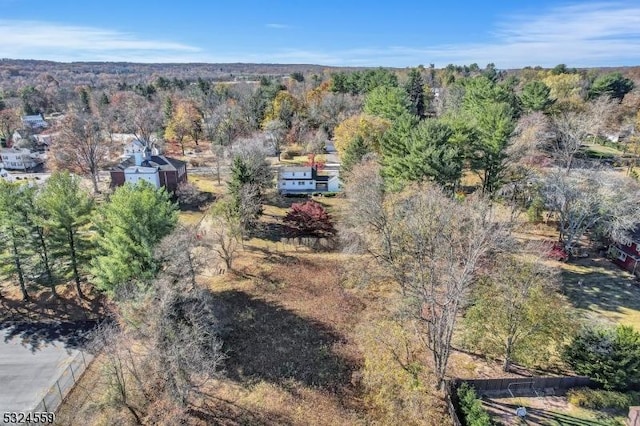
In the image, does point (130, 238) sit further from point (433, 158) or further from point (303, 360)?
point (433, 158)

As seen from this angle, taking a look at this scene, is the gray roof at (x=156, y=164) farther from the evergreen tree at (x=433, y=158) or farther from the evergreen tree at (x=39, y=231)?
the evergreen tree at (x=433, y=158)

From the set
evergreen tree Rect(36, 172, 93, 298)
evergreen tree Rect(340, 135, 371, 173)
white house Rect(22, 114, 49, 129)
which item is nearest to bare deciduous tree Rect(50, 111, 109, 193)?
evergreen tree Rect(36, 172, 93, 298)

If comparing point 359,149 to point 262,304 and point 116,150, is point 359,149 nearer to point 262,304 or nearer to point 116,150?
point 262,304

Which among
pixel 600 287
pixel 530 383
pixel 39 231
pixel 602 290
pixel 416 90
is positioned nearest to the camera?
pixel 530 383

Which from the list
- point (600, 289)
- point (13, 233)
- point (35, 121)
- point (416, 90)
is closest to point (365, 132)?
point (600, 289)

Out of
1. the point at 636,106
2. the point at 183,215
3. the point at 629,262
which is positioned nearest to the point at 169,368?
the point at 183,215

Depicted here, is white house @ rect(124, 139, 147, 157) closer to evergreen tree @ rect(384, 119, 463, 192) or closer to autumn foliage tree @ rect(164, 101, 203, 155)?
autumn foliage tree @ rect(164, 101, 203, 155)

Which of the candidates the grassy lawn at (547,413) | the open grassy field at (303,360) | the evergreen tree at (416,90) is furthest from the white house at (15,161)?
the evergreen tree at (416,90)
